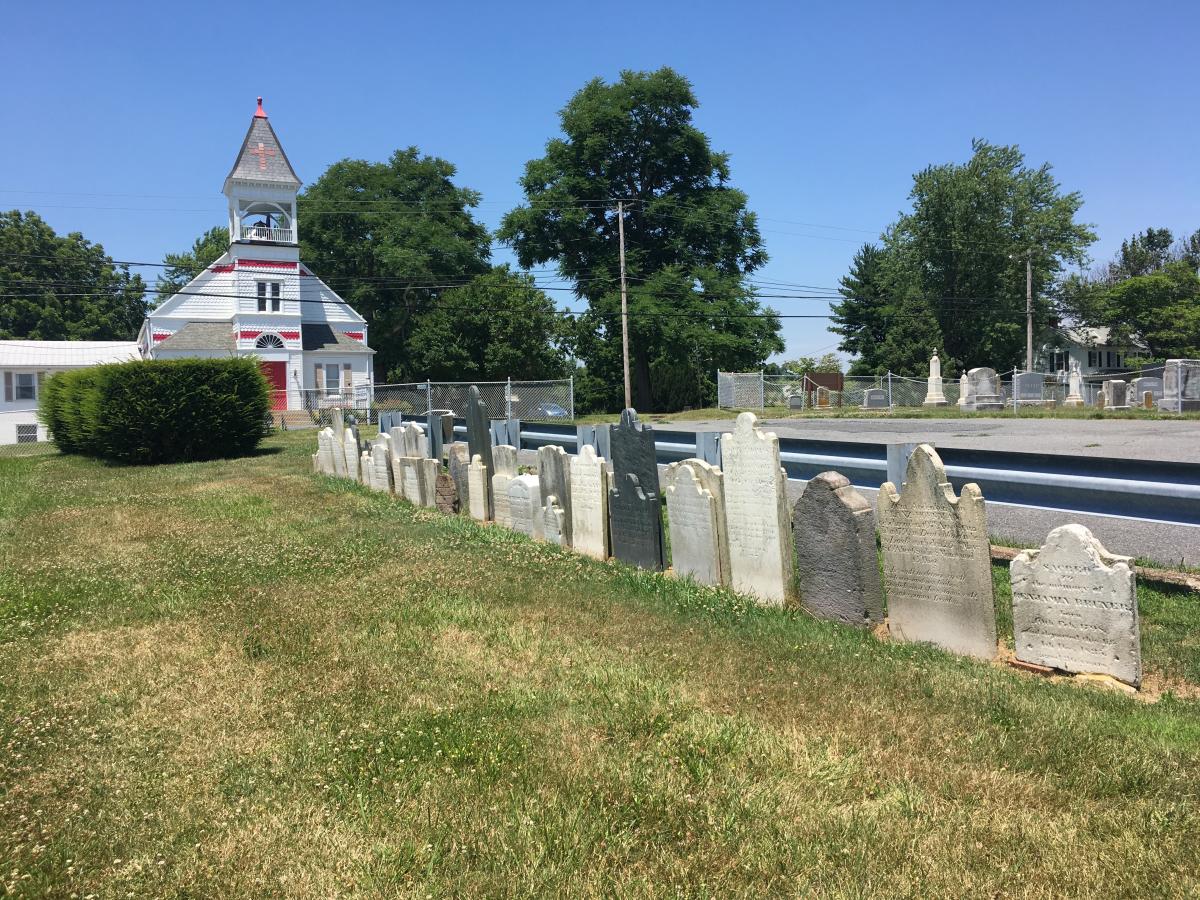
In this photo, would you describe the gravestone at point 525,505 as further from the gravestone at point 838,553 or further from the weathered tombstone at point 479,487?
the gravestone at point 838,553

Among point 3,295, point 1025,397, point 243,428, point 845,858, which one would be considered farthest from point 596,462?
point 3,295

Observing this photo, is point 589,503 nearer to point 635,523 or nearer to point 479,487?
point 635,523

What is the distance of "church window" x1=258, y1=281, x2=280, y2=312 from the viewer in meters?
44.2

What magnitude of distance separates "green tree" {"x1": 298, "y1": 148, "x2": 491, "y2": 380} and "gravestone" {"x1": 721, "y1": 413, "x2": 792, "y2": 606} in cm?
5227

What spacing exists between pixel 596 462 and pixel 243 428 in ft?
50.5

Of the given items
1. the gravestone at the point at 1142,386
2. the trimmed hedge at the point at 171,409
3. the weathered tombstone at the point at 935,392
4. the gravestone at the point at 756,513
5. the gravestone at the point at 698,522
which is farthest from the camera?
the weathered tombstone at the point at 935,392

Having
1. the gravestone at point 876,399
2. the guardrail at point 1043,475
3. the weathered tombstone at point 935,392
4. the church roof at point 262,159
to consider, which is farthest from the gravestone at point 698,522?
the church roof at point 262,159

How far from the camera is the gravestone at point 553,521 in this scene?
28.9ft

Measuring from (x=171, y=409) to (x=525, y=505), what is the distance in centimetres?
1343

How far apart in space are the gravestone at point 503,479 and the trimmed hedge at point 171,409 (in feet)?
40.7

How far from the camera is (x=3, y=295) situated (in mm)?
59344

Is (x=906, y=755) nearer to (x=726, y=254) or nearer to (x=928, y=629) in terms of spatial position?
(x=928, y=629)

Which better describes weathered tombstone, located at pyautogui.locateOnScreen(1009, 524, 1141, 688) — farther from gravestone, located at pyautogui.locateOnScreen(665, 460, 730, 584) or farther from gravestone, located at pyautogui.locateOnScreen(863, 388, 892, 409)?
gravestone, located at pyautogui.locateOnScreen(863, 388, 892, 409)

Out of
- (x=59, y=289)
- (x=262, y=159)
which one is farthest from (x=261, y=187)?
(x=59, y=289)
